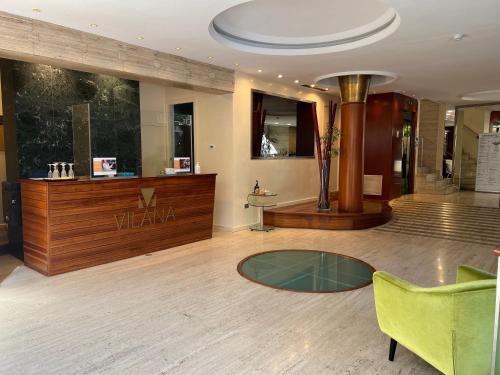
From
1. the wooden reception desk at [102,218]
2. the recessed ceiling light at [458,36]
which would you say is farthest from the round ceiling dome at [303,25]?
the wooden reception desk at [102,218]

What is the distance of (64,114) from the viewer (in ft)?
22.0

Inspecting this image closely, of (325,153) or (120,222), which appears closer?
(120,222)

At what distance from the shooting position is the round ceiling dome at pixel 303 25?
457 cm

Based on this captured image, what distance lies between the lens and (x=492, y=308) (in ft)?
6.98

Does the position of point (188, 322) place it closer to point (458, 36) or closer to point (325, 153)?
point (458, 36)

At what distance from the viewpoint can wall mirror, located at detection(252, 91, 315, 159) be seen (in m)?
7.96

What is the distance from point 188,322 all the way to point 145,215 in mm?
2576

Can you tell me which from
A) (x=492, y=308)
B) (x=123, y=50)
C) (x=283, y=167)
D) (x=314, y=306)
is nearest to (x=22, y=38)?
(x=123, y=50)

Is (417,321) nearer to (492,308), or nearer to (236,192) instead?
(492,308)

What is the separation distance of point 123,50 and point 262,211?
4.04m

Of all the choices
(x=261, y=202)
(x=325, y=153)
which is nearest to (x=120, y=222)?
(x=261, y=202)

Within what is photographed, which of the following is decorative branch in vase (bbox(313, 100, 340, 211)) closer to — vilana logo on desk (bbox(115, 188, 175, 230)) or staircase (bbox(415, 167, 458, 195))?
vilana logo on desk (bbox(115, 188, 175, 230))

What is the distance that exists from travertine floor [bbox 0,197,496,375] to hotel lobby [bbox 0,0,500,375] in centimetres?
2

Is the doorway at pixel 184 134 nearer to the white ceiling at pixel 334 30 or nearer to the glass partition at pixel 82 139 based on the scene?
the white ceiling at pixel 334 30
